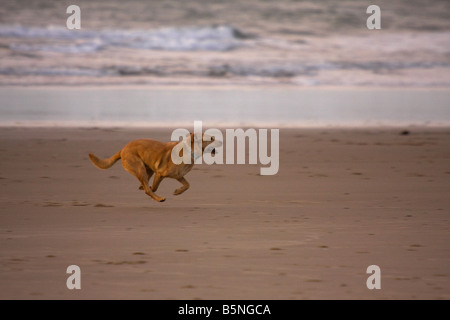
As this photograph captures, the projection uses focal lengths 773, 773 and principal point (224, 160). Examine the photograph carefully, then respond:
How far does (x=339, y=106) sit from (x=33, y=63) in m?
10.6

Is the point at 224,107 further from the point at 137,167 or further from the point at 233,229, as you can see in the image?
the point at 233,229

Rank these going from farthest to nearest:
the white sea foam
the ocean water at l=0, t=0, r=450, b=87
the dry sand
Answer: the white sea foam → the ocean water at l=0, t=0, r=450, b=87 → the dry sand

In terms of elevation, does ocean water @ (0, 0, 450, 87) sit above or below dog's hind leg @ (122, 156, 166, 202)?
above

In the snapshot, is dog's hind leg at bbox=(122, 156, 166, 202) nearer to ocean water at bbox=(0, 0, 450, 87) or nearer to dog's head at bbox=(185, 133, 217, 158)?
dog's head at bbox=(185, 133, 217, 158)

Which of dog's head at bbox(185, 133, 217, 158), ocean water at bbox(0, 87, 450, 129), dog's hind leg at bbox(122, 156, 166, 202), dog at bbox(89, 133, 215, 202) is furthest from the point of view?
ocean water at bbox(0, 87, 450, 129)

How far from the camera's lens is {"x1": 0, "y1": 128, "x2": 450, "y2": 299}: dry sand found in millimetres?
5402

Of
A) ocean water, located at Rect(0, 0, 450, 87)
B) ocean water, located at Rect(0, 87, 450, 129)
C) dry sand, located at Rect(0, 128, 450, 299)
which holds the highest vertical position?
ocean water, located at Rect(0, 0, 450, 87)

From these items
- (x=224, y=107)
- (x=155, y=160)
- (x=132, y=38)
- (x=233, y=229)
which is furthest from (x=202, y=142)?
(x=132, y=38)

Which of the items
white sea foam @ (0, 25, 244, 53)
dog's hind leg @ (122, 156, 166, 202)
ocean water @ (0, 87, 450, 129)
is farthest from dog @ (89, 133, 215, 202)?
white sea foam @ (0, 25, 244, 53)

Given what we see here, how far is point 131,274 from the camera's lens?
5621 mm

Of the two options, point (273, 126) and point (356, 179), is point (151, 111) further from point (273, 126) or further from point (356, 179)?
point (356, 179)

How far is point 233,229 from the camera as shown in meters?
7.18

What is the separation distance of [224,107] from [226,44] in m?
11.1

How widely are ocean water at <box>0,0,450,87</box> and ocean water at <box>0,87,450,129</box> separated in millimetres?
1565
